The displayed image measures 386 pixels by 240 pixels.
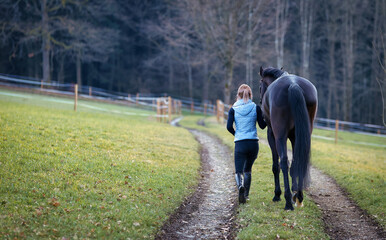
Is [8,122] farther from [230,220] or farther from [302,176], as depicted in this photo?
[302,176]

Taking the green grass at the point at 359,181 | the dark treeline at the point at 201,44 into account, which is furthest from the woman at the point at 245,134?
the dark treeline at the point at 201,44

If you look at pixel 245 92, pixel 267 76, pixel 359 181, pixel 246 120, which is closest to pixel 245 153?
pixel 246 120

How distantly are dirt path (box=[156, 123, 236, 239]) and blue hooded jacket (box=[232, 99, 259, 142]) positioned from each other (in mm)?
1485

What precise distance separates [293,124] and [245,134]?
92 centimetres

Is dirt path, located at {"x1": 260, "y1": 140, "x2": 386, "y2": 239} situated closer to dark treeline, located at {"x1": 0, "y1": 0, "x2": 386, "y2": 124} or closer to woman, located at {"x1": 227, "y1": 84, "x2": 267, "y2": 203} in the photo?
woman, located at {"x1": 227, "y1": 84, "x2": 267, "y2": 203}

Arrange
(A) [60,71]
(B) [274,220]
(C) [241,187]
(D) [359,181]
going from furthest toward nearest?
(A) [60,71]
(D) [359,181]
(C) [241,187]
(B) [274,220]

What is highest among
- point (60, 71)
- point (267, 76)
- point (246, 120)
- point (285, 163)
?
point (60, 71)

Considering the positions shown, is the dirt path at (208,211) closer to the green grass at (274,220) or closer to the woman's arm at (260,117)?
the green grass at (274,220)

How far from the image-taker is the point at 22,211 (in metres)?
5.07

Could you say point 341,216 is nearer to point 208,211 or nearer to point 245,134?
point 245,134

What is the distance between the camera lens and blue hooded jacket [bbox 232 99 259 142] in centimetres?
650

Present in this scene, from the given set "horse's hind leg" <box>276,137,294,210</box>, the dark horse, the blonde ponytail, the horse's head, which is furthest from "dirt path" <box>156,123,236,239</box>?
the horse's head

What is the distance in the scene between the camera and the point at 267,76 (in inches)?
289

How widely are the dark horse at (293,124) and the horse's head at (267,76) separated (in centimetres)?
46
